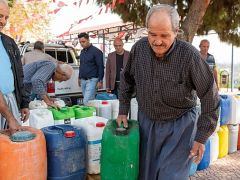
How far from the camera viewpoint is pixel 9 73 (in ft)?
10.2

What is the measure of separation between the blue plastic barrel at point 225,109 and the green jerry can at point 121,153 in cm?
303

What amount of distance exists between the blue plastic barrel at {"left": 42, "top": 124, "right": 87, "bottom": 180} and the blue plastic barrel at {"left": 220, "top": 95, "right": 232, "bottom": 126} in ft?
10.1

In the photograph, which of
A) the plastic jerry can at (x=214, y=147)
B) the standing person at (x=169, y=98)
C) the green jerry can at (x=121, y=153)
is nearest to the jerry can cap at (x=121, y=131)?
the green jerry can at (x=121, y=153)

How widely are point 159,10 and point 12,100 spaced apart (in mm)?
1648

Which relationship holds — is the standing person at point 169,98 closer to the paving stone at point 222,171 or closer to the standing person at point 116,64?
the paving stone at point 222,171

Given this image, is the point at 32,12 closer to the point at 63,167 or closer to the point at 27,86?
the point at 27,86

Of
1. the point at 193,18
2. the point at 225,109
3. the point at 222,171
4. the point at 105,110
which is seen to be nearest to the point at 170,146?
the point at 105,110

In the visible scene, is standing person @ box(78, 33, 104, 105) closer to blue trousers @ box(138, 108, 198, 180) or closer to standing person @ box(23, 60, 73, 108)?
standing person @ box(23, 60, 73, 108)

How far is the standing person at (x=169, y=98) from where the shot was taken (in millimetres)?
2281

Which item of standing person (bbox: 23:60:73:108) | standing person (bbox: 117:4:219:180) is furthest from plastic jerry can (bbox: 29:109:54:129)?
standing person (bbox: 117:4:219:180)

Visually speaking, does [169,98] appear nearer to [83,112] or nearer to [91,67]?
[83,112]

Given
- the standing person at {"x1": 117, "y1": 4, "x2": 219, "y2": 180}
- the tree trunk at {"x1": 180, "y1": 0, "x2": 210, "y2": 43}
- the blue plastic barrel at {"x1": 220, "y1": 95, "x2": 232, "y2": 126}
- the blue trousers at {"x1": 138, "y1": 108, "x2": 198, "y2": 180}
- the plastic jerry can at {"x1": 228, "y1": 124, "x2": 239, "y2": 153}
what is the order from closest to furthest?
the standing person at {"x1": 117, "y1": 4, "x2": 219, "y2": 180} → the blue trousers at {"x1": 138, "y1": 108, "x2": 198, "y2": 180} → the blue plastic barrel at {"x1": 220, "y1": 95, "x2": 232, "y2": 126} → the plastic jerry can at {"x1": 228, "y1": 124, "x2": 239, "y2": 153} → the tree trunk at {"x1": 180, "y1": 0, "x2": 210, "y2": 43}

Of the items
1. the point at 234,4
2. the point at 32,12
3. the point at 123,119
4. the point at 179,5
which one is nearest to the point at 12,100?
the point at 123,119

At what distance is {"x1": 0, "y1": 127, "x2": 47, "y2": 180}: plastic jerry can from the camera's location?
2.51m
